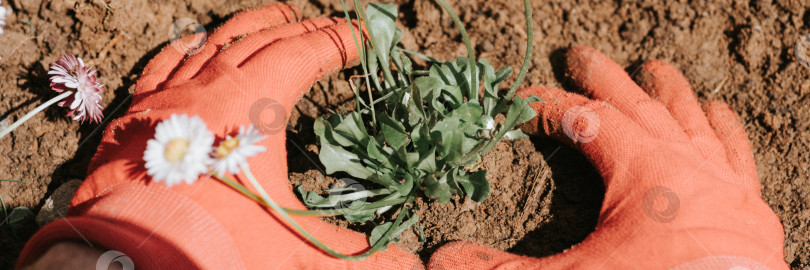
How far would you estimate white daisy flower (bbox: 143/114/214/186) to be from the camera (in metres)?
1.26

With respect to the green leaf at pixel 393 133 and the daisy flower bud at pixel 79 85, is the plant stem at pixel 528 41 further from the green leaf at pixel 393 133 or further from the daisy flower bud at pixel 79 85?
the daisy flower bud at pixel 79 85

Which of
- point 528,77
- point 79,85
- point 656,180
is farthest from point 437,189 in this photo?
point 79,85

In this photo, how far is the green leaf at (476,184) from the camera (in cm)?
176

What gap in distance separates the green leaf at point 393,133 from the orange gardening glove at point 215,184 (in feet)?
1.13

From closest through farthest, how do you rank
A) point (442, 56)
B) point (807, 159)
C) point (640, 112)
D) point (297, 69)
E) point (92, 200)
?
point (92, 200), point (297, 69), point (640, 112), point (807, 159), point (442, 56)

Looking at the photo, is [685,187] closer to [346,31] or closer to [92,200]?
[346,31]

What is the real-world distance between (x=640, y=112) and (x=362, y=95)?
3.66 feet

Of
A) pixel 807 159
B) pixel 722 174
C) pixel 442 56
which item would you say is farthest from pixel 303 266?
pixel 807 159

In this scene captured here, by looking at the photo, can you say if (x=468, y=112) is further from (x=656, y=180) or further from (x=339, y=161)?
(x=656, y=180)

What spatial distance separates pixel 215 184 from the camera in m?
1.46

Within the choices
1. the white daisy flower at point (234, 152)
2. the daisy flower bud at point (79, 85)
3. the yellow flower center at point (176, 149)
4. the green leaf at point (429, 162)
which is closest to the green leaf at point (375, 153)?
the green leaf at point (429, 162)

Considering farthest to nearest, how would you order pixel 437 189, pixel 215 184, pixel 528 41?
pixel 437 189, pixel 528 41, pixel 215 184

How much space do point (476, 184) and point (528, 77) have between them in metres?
0.75

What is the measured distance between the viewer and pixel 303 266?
1.58 metres
